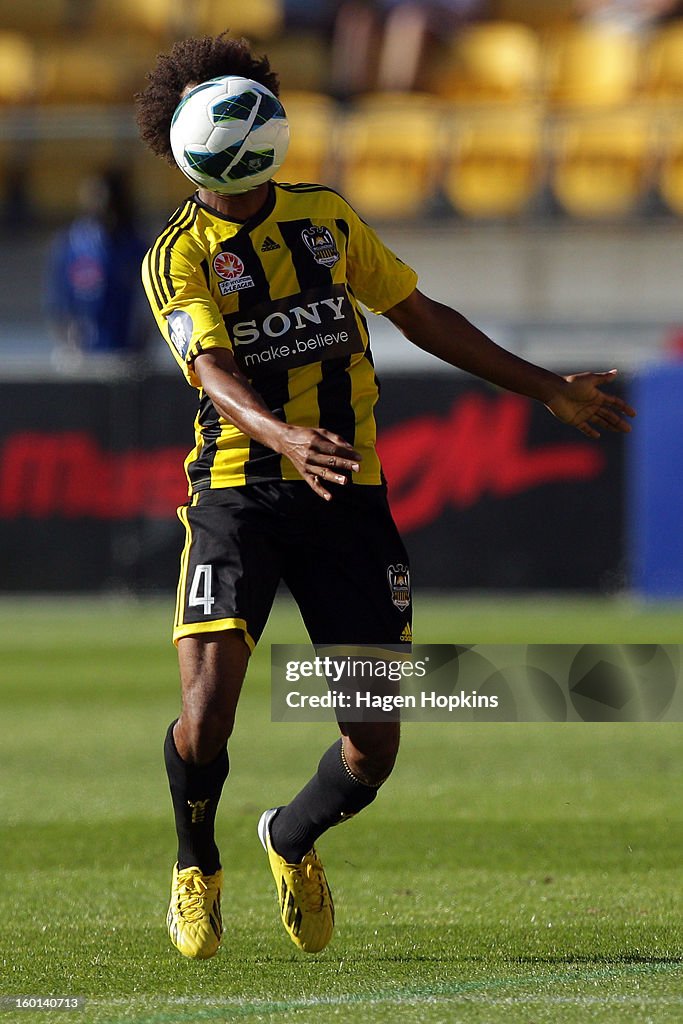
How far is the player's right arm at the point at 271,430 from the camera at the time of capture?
3.90 m

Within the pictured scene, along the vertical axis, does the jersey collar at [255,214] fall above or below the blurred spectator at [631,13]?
above

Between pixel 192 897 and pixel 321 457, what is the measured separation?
1224mm

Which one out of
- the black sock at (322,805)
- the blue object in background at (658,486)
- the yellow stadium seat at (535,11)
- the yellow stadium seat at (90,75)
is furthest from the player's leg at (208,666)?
the yellow stadium seat at (535,11)

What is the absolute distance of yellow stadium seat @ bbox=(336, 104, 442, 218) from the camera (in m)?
18.0

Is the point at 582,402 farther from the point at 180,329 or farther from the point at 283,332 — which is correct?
the point at 180,329

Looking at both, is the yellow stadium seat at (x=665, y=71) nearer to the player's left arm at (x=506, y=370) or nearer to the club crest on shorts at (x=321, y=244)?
the player's left arm at (x=506, y=370)

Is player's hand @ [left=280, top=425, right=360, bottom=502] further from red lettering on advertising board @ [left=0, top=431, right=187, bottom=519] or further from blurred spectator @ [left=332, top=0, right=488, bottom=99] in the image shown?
blurred spectator @ [left=332, top=0, right=488, bottom=99]

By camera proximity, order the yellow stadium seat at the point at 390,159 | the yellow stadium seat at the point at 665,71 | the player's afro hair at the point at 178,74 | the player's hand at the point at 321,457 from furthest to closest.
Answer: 1. the yellow stadium seat at the point at 665,71
2. the yellow stadium seat at the point at 390,159
3. the player's afro hair at the point at 178,74
4. the player's hand at the point at 321,457

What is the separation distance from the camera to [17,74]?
63.9ft

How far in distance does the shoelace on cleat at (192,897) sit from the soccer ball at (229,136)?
1.77 metres

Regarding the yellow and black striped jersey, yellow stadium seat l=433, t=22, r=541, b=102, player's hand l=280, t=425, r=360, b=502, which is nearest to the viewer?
player's hand l=280, t=425, r=360, b=502

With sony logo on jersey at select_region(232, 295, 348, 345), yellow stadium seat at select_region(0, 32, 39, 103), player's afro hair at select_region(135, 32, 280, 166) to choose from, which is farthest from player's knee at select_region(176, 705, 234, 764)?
yellow stadium seat at select_region(0, 32, 39, 103)

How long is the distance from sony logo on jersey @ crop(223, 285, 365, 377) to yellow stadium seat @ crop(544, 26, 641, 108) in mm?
15174

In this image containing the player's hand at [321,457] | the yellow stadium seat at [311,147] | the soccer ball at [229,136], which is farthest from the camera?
the yellow stadium seat at [311,147]
